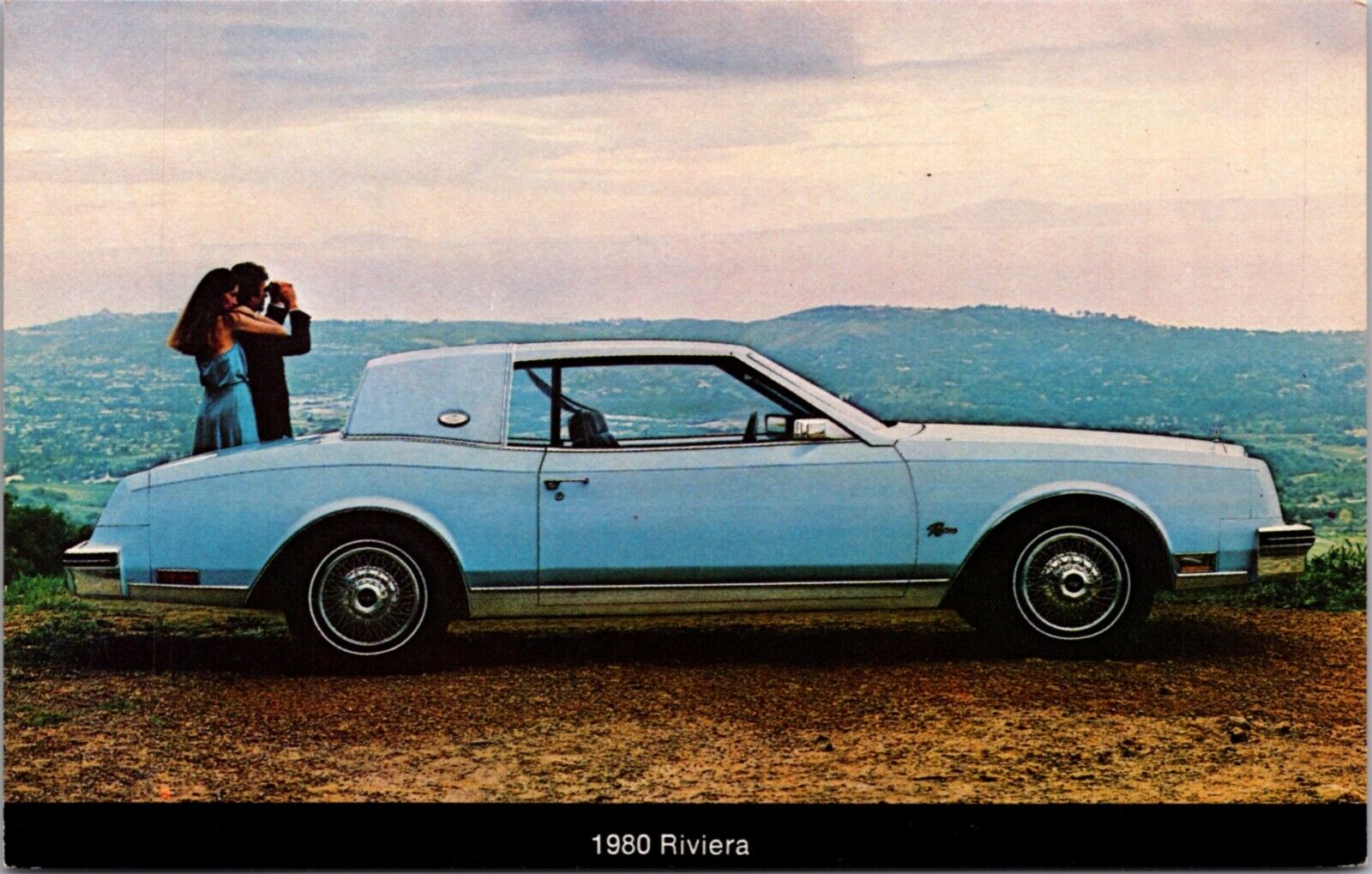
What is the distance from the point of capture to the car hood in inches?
236

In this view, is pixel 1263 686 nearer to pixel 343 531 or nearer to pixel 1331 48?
pixel 1331 48

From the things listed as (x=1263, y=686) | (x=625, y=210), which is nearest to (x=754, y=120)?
(x=625, y=210)

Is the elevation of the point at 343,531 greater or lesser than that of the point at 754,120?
lesser

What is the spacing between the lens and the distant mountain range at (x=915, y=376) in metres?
6.08

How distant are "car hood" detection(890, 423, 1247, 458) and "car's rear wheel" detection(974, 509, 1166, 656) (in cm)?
27

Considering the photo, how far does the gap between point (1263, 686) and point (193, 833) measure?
428cm

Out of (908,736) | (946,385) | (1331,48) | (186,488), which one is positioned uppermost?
(1331,48)

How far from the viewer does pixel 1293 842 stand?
600 cm

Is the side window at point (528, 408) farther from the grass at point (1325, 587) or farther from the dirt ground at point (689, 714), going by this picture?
the grass at point (1325, 587)

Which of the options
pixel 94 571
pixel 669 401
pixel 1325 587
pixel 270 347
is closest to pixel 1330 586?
pixel 1325 587

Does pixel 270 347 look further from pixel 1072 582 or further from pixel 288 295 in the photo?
pixel 1072 582

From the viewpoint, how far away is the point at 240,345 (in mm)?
6180

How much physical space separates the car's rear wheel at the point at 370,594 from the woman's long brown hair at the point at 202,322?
38.2 inches

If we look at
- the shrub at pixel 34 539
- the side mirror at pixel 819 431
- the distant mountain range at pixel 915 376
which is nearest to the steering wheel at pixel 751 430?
the side mirror at pixel 819 431
